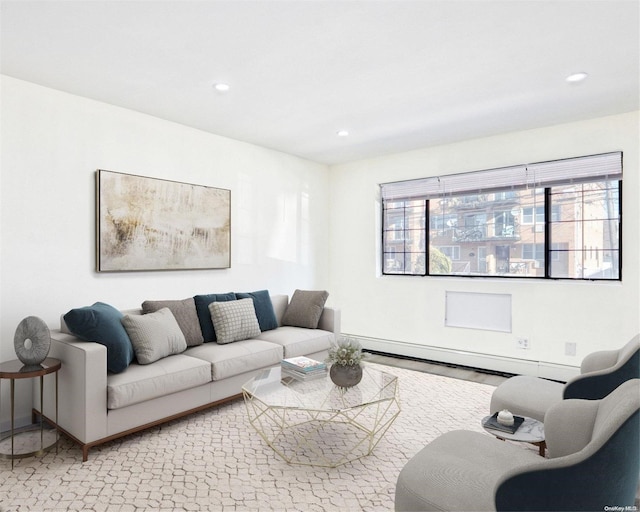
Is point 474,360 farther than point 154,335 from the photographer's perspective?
Yes

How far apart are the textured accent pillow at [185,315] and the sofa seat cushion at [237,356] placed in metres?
0.09

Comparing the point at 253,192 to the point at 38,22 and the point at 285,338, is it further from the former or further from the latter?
the point at 38,22

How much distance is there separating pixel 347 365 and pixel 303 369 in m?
0.42

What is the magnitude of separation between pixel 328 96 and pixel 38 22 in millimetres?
2009

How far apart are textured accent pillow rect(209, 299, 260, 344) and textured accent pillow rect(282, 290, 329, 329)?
61 centimetres

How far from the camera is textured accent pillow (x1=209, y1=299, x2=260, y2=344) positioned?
12.4ft

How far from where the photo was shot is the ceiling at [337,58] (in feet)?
7.47

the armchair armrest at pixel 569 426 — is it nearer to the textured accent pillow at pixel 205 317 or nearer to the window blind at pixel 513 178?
the textured accent pillow at pixel 205 317

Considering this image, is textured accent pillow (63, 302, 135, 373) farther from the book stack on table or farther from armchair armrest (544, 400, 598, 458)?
armchair armrest (544, 400, 598, 458)

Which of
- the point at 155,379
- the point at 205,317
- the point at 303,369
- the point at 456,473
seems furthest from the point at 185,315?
the point at 456,473

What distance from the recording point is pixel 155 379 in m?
2.89

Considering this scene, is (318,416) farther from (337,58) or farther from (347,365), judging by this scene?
(337,58)

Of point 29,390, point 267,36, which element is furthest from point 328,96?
point 29,390

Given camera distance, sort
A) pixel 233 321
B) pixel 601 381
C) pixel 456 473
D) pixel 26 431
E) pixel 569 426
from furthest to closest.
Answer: pixel 233 321 < pixel 26 431 < pixel 601 381 < pixel 569 426 < pixel 456 473
